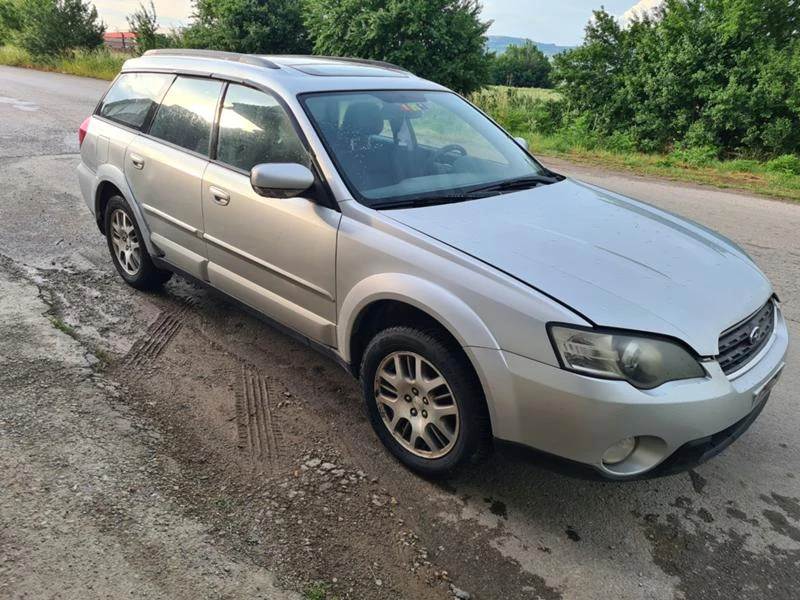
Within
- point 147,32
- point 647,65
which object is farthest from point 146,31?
point 647,65

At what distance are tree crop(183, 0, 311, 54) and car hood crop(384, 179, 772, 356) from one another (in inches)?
864

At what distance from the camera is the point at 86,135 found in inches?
203

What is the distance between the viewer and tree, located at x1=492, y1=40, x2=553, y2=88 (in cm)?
2220

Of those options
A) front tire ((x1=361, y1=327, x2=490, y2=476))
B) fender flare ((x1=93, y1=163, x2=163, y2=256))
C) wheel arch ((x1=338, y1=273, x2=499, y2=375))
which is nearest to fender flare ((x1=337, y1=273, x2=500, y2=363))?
wheel arch ((x1=338, y1=273, x2=499, y2=375))

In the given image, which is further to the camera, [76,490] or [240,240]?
[240,240]

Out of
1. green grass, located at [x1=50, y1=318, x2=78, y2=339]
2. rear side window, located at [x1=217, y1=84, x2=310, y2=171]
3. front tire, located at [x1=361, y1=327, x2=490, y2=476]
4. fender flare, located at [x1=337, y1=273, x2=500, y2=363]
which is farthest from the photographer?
green grass, located at [x1=50, y1=318, x2=78, y2=339]

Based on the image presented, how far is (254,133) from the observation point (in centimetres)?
366

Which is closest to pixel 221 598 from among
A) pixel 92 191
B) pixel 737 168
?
pixel 92 191

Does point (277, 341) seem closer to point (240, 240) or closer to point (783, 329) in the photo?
point (240, 240)

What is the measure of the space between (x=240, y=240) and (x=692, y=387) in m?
2.41

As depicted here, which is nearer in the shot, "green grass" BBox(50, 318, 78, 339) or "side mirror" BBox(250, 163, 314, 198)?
"side mirror" BBox(250, 163, 314, 198)

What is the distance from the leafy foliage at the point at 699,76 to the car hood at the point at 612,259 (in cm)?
1081

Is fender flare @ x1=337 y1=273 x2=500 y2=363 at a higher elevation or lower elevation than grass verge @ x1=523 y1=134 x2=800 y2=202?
higher

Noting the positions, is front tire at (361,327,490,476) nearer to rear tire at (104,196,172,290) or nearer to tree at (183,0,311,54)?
rear tire at (104,196,172,290)
